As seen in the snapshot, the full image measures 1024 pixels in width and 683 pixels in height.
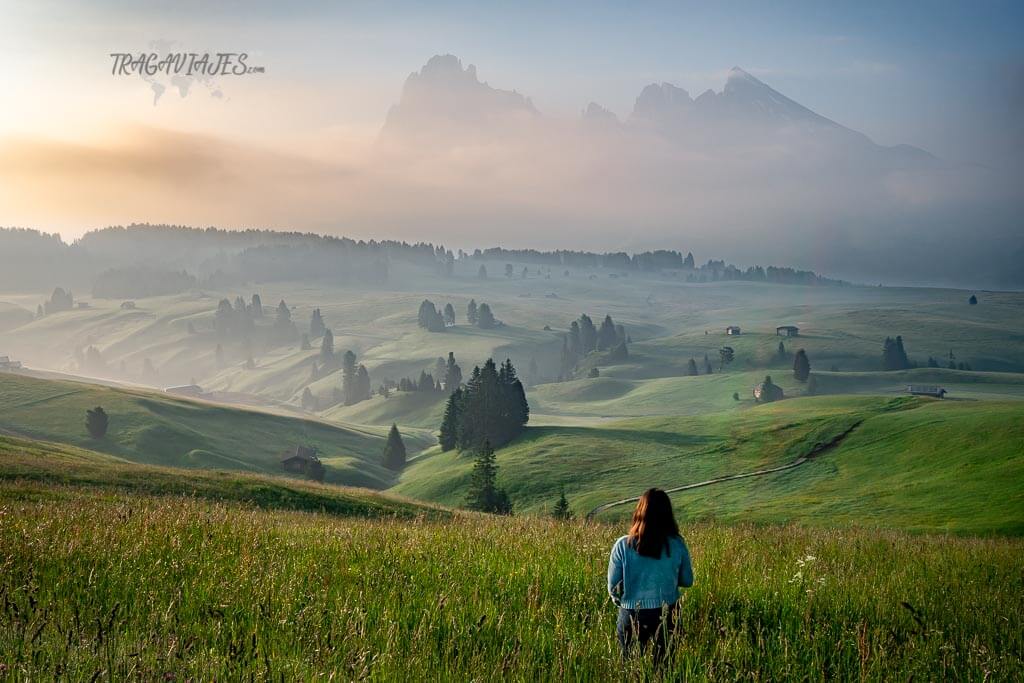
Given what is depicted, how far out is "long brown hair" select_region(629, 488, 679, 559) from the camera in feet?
26.3

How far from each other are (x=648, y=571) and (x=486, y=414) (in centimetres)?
12354

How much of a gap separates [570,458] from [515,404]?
1154 inches

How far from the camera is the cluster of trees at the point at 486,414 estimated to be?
427 ft

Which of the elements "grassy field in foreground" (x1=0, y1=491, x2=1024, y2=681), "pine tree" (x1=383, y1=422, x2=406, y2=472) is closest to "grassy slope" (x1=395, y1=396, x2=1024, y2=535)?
"pine tree" (x1=383, y1=422, x2=406, y2=472)

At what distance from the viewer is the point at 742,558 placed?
1255 centimetres

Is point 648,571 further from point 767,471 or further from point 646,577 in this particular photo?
point 767,471

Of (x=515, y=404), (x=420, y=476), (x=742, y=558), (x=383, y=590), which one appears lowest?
(x=420, y=476)

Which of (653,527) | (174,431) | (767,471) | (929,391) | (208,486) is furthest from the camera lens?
(929,391)

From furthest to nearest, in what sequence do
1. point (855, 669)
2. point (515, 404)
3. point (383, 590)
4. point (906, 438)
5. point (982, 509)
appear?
point (515, 404)
point (906, 438)
point (982, 509)
point (383, 590)
point (855, 669)

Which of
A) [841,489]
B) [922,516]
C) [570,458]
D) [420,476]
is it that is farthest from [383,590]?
[420,476]

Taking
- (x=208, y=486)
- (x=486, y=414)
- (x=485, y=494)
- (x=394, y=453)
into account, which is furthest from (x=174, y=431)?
(x=208, y=486)

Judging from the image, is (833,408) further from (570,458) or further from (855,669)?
(855,669)

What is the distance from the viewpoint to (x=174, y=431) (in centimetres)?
12544

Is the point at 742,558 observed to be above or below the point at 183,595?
below
